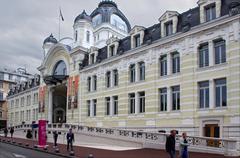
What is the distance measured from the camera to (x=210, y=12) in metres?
30.6

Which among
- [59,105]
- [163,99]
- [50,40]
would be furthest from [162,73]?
[50,40]

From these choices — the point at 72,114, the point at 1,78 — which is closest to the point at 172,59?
the point at 72,114

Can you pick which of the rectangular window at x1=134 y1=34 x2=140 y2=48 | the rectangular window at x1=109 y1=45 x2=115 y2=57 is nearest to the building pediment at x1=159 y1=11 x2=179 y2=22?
the rectangular window at x1=134 y1=34 x2=140 y2=48

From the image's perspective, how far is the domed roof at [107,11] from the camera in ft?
188

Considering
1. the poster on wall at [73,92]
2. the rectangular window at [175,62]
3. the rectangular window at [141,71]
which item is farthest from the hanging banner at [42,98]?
the rectangular window at [175,62]

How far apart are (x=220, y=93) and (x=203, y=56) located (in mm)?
3725

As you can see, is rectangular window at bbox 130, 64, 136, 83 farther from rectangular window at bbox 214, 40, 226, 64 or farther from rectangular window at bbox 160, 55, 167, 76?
rectangular window at bbox 214, 40, 226, 64

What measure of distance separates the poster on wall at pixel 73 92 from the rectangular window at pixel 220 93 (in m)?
24.1

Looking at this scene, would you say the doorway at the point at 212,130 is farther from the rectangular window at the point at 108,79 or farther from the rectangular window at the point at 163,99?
the rectangular window at the point at 108,79

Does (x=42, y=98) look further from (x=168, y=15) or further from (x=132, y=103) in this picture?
(x=168, y=15)

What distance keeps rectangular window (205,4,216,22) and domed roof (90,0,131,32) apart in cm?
2794

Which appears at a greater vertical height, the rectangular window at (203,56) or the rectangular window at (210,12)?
the rectangular window at (210,12)

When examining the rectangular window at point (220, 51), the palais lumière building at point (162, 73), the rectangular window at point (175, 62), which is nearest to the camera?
the palais lumière building at point (162, 73)

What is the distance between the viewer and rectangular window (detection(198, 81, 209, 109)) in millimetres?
30188
